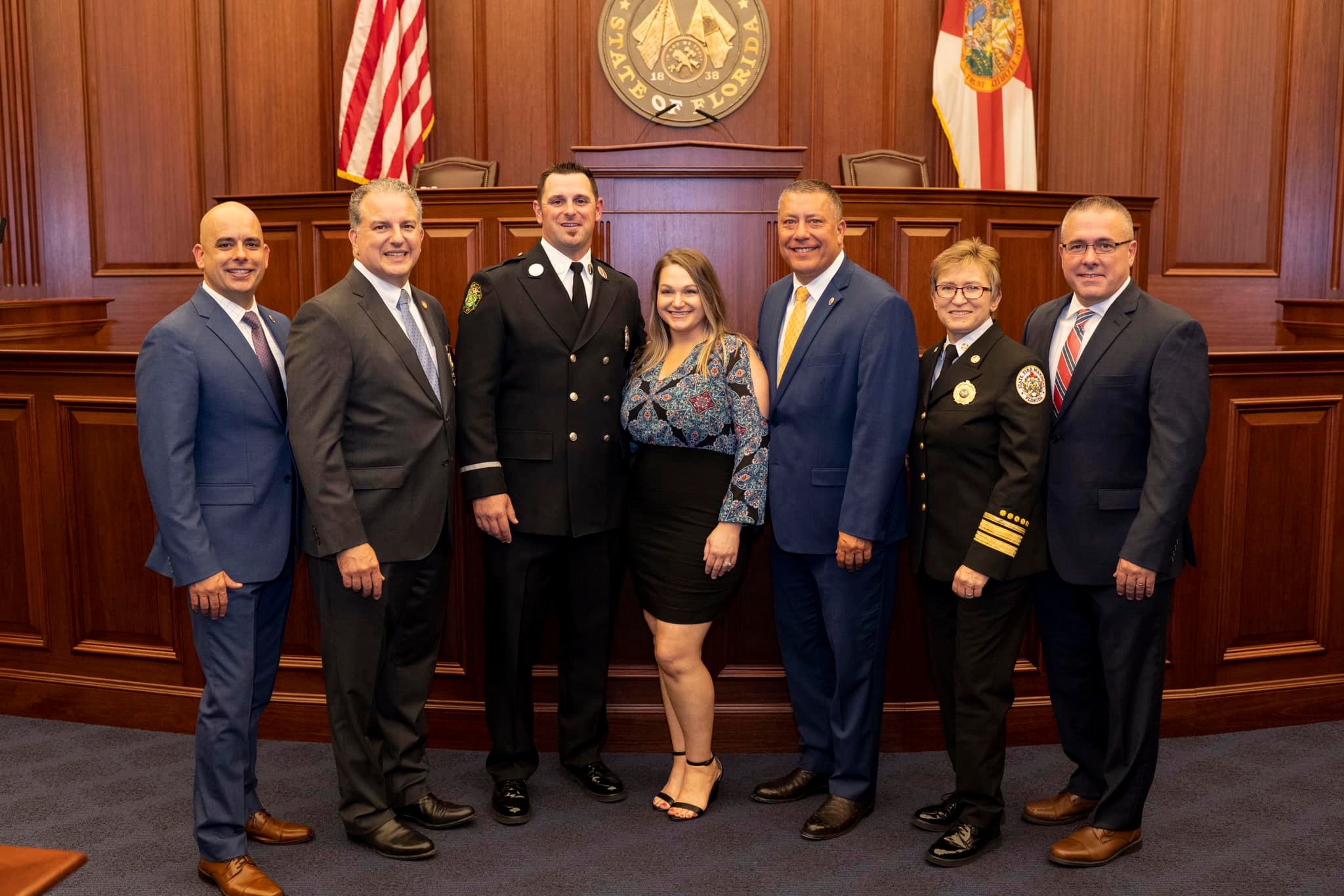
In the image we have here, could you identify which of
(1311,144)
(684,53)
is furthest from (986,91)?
(1311,144)

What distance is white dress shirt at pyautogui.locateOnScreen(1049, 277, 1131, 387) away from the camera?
2.66 meters

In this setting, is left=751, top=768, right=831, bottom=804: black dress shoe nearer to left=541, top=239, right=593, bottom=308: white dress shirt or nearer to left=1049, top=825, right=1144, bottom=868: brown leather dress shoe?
left=1049, top=825, right=1144, bottom=868: brown leather dress shoe

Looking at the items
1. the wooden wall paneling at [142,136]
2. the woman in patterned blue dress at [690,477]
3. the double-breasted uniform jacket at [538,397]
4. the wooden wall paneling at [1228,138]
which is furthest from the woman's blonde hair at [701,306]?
the wooden wall paneling at [1228,138]

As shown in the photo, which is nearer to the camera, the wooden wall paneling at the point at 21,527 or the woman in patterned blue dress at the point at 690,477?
the woman in patterned blue dress at the point at 690,477

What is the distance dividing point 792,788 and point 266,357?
188 cm

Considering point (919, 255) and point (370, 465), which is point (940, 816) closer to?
point (370, 465)

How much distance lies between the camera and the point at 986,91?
6.36 m

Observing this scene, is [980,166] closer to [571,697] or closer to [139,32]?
[571,697]

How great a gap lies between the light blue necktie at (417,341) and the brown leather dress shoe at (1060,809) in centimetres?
197

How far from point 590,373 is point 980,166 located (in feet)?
14.1

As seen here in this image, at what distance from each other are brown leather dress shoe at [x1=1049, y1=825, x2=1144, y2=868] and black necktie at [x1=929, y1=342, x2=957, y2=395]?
1196 mm

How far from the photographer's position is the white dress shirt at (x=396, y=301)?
2.70 metres

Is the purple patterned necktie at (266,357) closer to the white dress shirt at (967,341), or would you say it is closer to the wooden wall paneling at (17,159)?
the white dress shirt at (967,341)

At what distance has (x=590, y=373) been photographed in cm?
289
